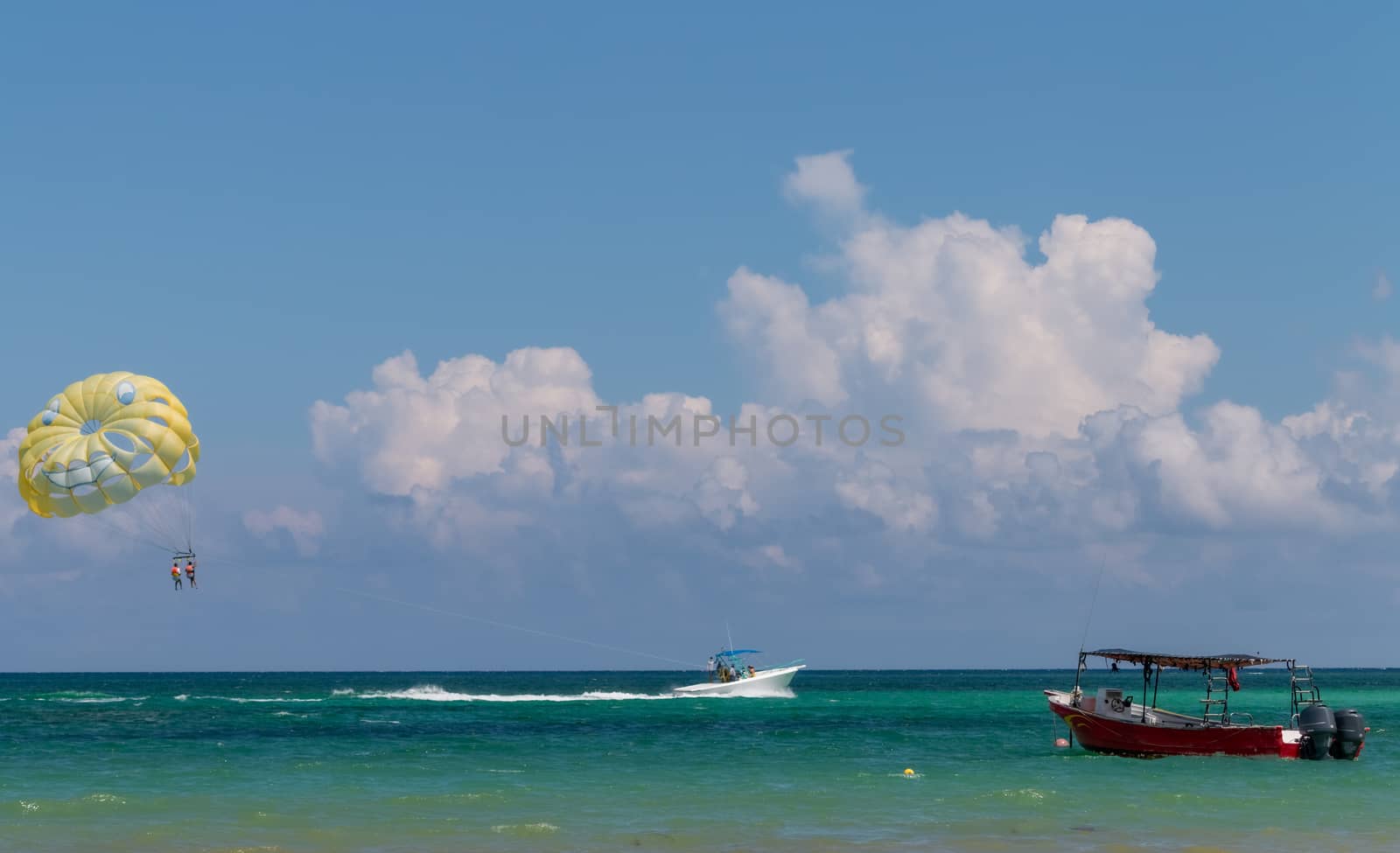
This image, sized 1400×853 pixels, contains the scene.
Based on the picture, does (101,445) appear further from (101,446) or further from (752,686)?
(752,686)

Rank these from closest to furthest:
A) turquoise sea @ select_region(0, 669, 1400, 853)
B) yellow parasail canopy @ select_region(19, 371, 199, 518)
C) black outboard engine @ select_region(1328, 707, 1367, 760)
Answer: turquoise sea @ select_region(0, 669, 1400, 853) < yellow parasail canopy @ select_region(19, 371, 199, 518) < black outboard engine @ select_region(1328, 707, 1367, 760)

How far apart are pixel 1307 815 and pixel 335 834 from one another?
20865 mm

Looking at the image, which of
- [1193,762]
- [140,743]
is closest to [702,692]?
[140,743]

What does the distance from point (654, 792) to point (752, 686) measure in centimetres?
5758

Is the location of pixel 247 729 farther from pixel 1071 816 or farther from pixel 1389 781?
pixel 1389 781

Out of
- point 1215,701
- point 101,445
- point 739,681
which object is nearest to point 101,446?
point 101,445

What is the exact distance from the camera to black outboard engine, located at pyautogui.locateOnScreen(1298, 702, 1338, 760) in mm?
42281

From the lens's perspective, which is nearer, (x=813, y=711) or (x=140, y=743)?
(x=140, y=743)

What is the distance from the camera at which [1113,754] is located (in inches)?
1700

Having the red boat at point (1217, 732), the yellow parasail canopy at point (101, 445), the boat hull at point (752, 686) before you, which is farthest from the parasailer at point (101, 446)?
the boat hull at point (752, 686)

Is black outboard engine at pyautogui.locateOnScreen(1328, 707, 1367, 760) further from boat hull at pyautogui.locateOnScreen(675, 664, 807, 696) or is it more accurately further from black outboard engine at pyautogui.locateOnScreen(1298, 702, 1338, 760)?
boat hull at pyautogui.locateOnScreen(675, 664, 807, 696)

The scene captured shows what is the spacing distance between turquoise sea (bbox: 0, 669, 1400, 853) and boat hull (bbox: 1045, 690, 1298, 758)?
696 millimetres

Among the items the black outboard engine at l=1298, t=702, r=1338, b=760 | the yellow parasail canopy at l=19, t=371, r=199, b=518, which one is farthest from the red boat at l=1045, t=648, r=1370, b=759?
the yellow parasail canopy at l=19, t=371, r=199, b=518

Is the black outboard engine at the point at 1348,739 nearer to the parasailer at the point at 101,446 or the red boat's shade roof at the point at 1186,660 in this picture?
the red boat's shade roof at the point at 1186,660
